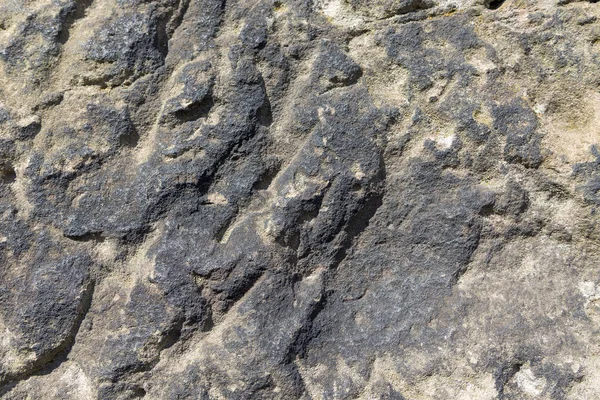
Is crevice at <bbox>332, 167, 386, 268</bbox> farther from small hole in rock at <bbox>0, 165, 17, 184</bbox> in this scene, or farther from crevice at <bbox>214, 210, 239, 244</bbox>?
small hole in rock at <bbox>0, 165, 17, 184</bbox>

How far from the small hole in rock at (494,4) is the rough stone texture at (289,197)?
0.01 meters

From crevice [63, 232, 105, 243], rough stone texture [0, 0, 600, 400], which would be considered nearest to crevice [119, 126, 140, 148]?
rough stone texture [0, 0, 600, 400]

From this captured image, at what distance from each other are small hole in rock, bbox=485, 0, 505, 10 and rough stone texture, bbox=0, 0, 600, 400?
0.01m

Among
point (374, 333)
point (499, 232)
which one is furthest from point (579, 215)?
point (374, 333)

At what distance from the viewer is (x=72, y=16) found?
0.90 m

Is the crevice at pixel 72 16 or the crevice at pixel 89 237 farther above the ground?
the crevice at pixel 72 16

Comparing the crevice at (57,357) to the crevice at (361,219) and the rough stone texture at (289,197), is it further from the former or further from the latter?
the crevice at (361,219)

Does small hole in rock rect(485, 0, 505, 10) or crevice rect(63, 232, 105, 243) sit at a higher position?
small hole in rock rect(485, 0, 505, 10)

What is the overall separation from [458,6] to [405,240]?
35cm

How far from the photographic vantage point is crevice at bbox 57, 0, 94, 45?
896 mm

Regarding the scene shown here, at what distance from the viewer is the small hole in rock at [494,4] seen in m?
0.91

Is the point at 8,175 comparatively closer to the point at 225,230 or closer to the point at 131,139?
the point at 131,139

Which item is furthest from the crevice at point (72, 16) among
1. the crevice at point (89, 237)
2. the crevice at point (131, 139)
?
the crevice at point (89, 237)

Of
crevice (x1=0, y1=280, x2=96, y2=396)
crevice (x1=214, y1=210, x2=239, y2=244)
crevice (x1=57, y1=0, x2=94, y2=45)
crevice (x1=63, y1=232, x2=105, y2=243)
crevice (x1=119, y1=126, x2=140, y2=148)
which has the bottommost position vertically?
crevice (x1=0, y1=280, x2=96, y2=396)
